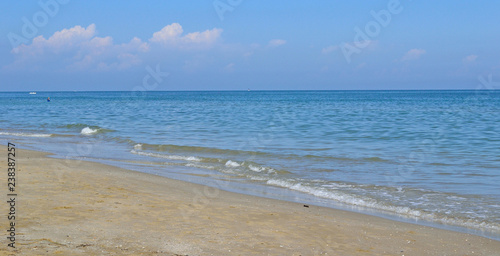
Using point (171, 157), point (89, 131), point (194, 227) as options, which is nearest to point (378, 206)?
point (194, 227)

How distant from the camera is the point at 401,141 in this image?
2202 centimetres

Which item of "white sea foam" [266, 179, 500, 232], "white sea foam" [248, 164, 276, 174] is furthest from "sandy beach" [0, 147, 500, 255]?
"white sea foam" [248, 164, 276, 174]

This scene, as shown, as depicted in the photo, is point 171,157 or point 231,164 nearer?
point 231,164

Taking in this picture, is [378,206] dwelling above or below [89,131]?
above

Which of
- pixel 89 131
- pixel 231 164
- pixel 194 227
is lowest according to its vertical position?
pixel 89 131

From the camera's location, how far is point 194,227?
24.7 ft

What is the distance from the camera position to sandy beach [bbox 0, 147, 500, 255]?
6.51 meters

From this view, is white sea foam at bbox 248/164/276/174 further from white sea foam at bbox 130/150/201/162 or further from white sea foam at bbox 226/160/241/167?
white sea foam at bbox 130/150/201/162

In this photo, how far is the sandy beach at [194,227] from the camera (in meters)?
6.51

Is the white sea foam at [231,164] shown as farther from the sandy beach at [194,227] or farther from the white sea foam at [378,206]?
the sandy beach at [194,227]

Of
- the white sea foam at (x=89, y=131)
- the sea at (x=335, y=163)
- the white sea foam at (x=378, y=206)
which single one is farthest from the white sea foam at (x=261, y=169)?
the white sea foam at (x=89, y=131)

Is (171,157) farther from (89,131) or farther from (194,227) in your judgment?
(89,131)

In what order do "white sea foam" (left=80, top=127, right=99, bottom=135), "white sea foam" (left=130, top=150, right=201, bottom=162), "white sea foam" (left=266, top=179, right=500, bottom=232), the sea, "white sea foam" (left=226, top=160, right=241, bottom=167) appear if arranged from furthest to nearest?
"white sea foam" (left=80, top=127, right=99, bottom=135), "white sea foam" (left=130, top=150, right=201, bottom=162), "white sea foam" (left=226, top=160, right=241, bottom=167), the sea, "white sea foam" (left=266, top=179, right=500, bottom=232)

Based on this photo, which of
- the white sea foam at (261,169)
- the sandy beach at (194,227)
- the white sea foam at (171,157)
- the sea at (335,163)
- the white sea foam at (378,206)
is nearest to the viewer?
the sandy beach at (194,227)
